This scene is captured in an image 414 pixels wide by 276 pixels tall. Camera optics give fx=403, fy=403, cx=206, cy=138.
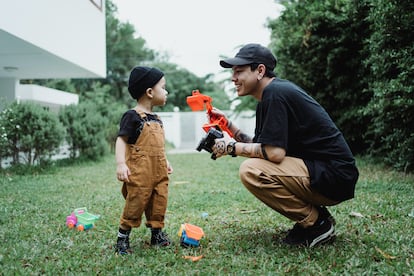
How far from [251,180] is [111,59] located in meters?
28.8

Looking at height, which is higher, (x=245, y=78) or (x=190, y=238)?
(x=245, y=78)

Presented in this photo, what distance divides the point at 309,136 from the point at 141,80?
4.16 feet

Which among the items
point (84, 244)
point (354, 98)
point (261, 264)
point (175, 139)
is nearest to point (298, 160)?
point (261, 264)

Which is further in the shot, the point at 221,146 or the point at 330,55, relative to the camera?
the point at 330,55

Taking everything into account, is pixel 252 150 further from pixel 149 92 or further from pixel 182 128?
pixel 182 128

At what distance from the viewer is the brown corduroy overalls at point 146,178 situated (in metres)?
2.79

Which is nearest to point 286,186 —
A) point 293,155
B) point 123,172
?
point 293,155

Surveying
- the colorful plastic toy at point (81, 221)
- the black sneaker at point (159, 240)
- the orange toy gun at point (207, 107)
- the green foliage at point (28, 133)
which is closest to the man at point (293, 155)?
the orange toy gun at point (207, 107)

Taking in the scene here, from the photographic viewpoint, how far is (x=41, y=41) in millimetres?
7473

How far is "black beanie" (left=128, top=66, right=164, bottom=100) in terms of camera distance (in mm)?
2930

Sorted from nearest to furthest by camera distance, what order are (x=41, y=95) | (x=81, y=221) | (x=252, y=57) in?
1. (x=252, y=57)
2. (x=81, y=221)
3. (x=41, y=95)

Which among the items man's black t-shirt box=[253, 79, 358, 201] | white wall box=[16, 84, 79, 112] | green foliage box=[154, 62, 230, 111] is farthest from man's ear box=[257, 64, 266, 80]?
green foliage box=[154, 62, 230, 111]

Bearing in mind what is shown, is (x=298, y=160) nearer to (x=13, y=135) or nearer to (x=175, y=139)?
(x=13, y=135)

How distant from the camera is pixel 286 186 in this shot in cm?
278
